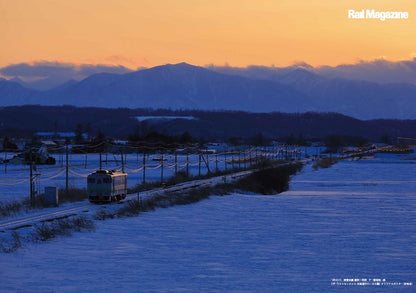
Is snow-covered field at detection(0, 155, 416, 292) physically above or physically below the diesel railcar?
below

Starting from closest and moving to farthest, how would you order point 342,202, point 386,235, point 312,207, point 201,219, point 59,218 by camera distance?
point 386,235 → point 59,218 → point 201,219 → point 312,207 → point 342,202

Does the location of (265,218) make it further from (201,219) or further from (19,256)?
(19,256)

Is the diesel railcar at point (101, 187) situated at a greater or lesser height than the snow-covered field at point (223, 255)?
greater

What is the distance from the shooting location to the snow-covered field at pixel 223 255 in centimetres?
1759

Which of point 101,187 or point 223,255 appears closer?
point 223,255

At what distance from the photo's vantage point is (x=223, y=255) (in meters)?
22.4

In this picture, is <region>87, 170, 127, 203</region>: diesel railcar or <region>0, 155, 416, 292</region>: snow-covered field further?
<region>87, 170, 127, 203</region>: diesel railcar

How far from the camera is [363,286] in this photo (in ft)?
57.6

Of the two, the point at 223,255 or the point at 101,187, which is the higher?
the point at 101,187

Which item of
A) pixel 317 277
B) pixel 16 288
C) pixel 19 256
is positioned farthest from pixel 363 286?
pixel 19 256

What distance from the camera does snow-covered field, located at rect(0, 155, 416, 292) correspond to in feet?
57.7

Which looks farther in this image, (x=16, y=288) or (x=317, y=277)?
(x=317, y=277)

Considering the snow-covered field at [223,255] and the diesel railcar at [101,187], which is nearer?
the snow-covered field at [223,255]

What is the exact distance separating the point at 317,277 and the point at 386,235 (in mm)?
9816
